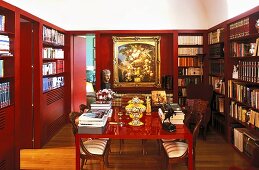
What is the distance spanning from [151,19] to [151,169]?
4.37m

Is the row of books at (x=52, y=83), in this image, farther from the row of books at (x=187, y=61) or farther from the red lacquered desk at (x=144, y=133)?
the row of books at (x=187, y=61)

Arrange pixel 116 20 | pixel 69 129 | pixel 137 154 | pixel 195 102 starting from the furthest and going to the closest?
1. pixel 116 20
2. pixel 69 129
3. pixel 195 102
4. pixel 137 154

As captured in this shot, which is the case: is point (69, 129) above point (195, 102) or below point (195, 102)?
below

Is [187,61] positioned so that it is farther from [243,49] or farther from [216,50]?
[243,49]

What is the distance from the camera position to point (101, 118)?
11.6ft

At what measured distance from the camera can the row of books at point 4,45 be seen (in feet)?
13.1

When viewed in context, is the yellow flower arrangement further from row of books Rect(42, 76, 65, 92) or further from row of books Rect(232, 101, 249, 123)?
row of books Rect(42, 76, 65, 92)

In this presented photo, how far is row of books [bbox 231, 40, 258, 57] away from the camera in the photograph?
4793 millimetres

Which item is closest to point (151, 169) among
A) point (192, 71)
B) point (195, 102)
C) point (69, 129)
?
point (195, 102)

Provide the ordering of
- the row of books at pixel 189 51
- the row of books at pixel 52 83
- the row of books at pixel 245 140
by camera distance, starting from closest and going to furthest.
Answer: the row of books at pixel 245 140
the row of books at pixel 52 83
the row of books at pixel 189 51

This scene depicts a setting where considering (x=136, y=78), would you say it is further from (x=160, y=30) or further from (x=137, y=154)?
(x=137, y=154)

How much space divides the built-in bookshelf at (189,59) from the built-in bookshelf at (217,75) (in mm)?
316

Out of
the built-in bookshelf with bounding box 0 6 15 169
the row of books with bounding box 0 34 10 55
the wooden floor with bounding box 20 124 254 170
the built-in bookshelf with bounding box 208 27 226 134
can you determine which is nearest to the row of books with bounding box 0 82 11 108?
the built-in bookshelf with bounding box 0 6 15 169

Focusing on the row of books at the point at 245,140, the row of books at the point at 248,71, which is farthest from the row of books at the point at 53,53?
the row of books at the point at 245,140
